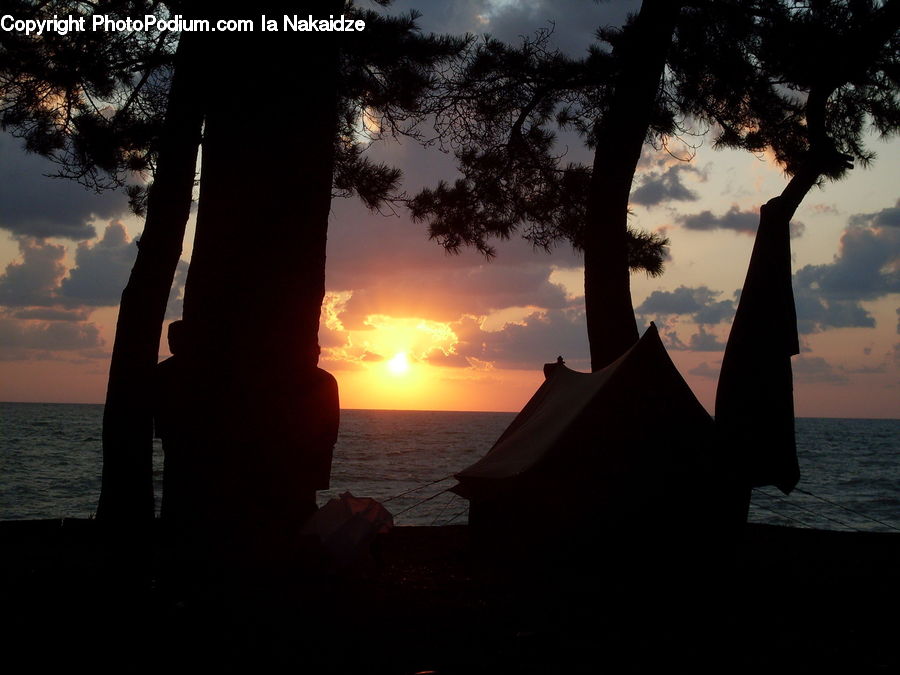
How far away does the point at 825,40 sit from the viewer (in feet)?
24.0

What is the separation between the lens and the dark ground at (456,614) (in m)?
3.55

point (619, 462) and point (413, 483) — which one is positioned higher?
point (619, 462)

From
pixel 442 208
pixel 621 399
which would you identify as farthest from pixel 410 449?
pixel 621 399

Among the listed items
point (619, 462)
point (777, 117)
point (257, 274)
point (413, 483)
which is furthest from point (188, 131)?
point (413, 483)

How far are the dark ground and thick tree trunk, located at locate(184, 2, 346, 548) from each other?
462 mm

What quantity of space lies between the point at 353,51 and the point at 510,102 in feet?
7.26

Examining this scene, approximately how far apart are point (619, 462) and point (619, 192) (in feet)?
10.0

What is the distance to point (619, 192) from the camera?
7523 mm

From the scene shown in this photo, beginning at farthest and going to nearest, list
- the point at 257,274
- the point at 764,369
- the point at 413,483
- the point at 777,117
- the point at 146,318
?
the point at 413,483, the point at 777,117, the point at 146,318, the point at 764,369, the point at 257,274

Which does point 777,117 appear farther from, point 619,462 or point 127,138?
point 127,138

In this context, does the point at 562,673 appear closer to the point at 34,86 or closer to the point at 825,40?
the point at 825,40

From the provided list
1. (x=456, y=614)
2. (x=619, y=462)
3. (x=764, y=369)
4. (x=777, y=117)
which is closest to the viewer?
(x=456, y=614)

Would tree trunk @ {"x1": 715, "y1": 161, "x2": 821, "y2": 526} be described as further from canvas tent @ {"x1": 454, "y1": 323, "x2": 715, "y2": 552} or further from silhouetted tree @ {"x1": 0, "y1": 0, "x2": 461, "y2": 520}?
silhouetted tree @ {"x1": 0, "y1": 0, "x2": 461, "y2": 520}

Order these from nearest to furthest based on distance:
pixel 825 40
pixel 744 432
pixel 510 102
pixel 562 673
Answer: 1. pixel 562 673
2. pixel 744 432
3. pixel 825 40
4. pixel 510 102
